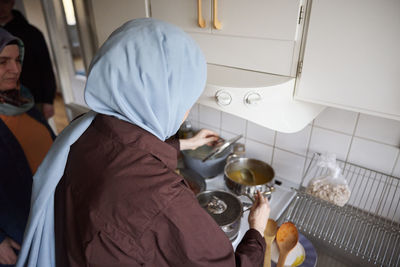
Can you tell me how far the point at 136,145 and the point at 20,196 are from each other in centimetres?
87

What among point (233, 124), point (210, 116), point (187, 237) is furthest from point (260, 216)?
point (210, 116)

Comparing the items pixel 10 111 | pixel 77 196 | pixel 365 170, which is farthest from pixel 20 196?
pixel 365 170

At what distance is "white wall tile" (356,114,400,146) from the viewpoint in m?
0.96

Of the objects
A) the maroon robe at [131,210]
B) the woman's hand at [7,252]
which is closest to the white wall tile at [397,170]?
the maroon robe at [131,210]

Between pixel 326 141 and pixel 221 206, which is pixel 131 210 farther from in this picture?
pixel 326 141

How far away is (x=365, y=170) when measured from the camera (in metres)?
1.07

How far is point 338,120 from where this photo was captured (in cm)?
106

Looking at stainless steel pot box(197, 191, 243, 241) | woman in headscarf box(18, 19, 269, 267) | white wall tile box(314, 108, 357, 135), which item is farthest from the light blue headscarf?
white wall tile box(314, 108, 357, 135)

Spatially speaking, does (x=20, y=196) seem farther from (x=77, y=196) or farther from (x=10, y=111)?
(x=77, y=196)

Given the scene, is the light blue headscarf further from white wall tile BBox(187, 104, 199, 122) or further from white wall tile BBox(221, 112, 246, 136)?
white wall tile BBox(187, 104, 199, 122)

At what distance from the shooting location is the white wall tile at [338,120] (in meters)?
1.04

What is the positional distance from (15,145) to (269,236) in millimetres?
1076

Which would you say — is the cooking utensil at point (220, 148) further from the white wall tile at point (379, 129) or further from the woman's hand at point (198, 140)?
the white wall tile at point (379, 129)

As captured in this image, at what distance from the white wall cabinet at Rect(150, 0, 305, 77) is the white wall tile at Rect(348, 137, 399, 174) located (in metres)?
0.49
